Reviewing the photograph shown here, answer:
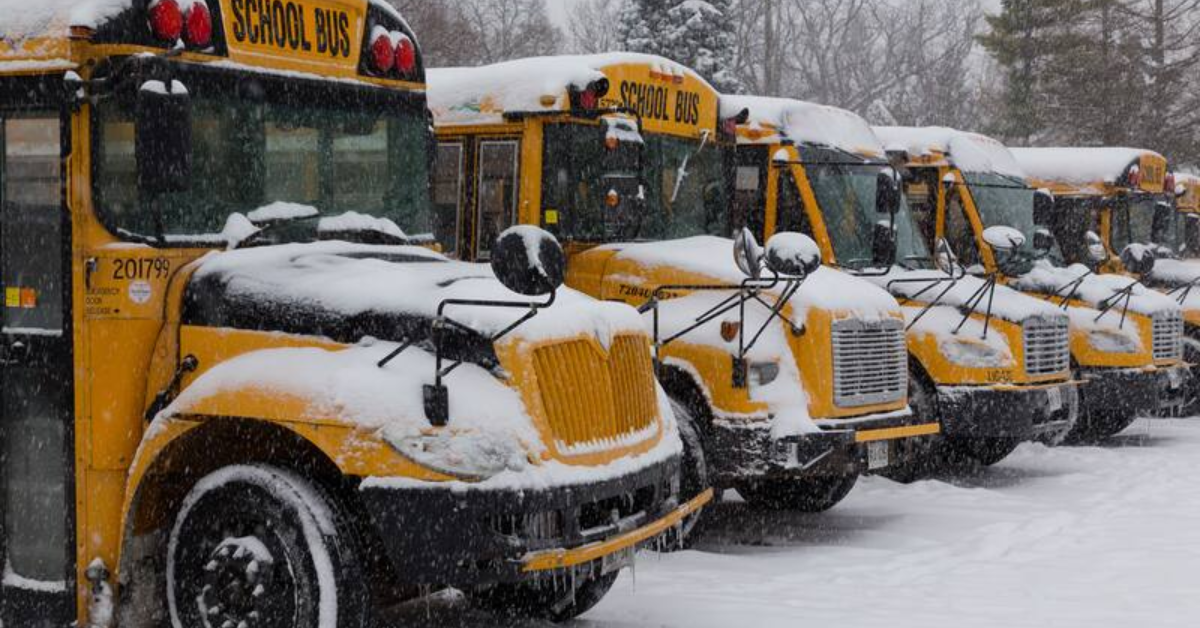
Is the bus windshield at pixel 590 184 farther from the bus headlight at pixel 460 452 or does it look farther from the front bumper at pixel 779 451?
the bus headlight at pixel 460 452

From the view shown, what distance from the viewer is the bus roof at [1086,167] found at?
1609cm

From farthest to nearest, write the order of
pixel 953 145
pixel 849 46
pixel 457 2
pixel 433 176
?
pixel 849 46 → pixel 457 2 → pixel 953 145 → pixel 433 176

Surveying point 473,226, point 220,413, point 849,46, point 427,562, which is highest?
point 849,46

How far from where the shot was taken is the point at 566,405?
570 centimetres

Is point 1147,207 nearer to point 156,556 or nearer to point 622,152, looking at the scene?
point 622,152

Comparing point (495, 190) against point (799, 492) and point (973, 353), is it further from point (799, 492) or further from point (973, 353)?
point (973, 353)

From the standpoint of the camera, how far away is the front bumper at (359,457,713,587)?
5.29 m

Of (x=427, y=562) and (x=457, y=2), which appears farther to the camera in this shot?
(x=457, y=2)

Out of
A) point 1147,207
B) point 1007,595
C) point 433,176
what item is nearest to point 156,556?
point 433,176

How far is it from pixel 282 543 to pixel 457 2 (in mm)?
43714

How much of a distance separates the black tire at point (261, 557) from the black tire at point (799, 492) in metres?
5.27

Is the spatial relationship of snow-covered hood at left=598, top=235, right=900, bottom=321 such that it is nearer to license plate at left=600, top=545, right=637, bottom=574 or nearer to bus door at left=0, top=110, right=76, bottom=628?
license plate at left=600, top=545, right=637, bottom=574

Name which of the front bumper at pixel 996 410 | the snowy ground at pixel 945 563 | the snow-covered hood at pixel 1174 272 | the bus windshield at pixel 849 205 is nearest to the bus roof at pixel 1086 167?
the snow-covered hood at pixel 1174 272

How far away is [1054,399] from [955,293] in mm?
1123
